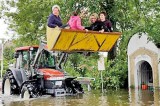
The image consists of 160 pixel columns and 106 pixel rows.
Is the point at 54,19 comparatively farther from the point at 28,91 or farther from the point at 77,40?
the point at 28,91

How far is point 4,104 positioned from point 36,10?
15.2 m

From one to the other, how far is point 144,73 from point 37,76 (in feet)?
33.4

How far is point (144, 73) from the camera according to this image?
83.7 ft

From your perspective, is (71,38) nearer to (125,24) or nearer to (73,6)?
(73,6)

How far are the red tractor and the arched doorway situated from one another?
22.5ft

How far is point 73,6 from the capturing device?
19.7 metres

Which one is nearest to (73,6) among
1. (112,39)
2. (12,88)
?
(12,88)

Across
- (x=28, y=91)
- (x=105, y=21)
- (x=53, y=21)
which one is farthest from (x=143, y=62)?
(x=53, y=21)

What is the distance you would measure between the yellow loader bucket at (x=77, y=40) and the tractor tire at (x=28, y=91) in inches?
178

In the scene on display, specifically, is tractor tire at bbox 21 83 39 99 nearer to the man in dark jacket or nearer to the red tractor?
the red tractor

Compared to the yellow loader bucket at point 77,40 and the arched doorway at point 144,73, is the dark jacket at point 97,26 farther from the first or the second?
the arched doorway at point 144,73

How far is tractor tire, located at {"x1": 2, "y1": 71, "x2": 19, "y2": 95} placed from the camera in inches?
732

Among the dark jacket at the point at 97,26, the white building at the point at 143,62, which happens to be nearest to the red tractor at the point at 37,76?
the dark jacket at the point at 97,26

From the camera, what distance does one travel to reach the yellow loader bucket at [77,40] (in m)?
12.5
